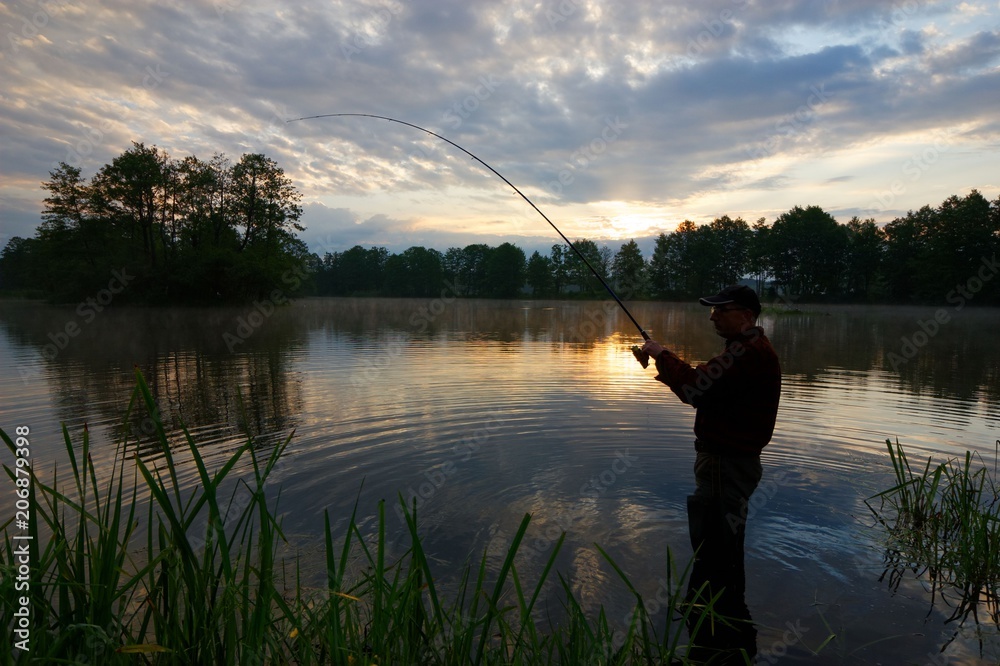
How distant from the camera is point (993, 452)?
8469 mm

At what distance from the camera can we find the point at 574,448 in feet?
29.8

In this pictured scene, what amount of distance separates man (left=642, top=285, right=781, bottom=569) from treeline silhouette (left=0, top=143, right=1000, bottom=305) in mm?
21531

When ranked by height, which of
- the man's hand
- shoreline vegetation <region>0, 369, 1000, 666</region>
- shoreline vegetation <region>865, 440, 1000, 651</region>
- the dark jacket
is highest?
the man's hand

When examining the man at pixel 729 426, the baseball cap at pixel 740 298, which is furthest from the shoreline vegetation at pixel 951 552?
the baseball cap at pixel 740 298

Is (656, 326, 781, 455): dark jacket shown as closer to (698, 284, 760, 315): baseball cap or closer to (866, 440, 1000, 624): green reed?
(698, 284, 760, 315): baseball cap

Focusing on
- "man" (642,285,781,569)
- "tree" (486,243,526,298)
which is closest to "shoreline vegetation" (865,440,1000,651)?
"man" (642,285,781,569)

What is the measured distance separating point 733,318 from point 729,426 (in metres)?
0.90

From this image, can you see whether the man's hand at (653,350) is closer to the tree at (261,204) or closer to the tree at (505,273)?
the tree at (261,204)

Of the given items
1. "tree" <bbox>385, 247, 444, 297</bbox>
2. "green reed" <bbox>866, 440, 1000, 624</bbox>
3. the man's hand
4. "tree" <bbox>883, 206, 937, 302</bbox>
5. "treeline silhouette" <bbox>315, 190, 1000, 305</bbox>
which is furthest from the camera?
"tree" <bbox>385, 247, 444, 297</bbox>

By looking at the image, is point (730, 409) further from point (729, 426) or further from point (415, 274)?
point (415, 274)

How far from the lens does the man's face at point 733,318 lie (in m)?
4.68

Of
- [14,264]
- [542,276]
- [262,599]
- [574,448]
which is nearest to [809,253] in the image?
[542,276]

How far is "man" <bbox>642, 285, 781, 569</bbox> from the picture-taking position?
4.49m

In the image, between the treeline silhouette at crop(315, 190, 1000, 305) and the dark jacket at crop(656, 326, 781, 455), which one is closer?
the dark jacket at crop(656, 326, 781, 455)
